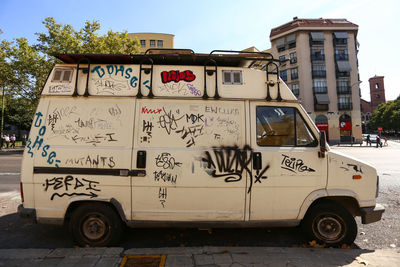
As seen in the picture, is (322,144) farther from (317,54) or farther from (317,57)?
(317,54)

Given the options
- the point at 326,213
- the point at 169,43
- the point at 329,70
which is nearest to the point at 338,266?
the point at 326,213

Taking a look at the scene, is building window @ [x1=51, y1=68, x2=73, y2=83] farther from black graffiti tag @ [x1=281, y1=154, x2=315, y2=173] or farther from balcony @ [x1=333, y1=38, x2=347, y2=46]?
balcony @ [x1=333, y1=38, x2=347, y2=46]

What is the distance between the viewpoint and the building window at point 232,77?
3.43 meters

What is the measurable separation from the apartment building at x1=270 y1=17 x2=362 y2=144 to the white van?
4030cm

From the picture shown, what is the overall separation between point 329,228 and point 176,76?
3470 mm

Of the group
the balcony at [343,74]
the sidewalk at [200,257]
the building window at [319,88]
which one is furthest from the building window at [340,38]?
the sidewalk at [200,257]

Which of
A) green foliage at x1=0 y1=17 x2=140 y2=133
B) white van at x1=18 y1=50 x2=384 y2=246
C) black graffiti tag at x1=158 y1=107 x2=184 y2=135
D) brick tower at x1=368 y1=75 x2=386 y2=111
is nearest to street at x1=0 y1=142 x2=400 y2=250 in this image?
white van at x1=18 y1=50 x2=384 y2=246

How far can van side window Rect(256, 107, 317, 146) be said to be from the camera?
3.34 metres

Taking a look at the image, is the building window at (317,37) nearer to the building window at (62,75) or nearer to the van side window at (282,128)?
the van side window at (282,128)

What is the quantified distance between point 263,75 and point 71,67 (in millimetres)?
3153

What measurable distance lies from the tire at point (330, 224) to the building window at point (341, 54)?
45.8 m

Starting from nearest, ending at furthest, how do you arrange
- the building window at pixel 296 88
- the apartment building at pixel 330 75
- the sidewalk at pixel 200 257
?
1. the sidewalk at pixel 200 257
2. the apartment building at pixel 330 75
3. the building window at pixel 296 88

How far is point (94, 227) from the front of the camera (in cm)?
334

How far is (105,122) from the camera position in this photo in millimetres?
3283
